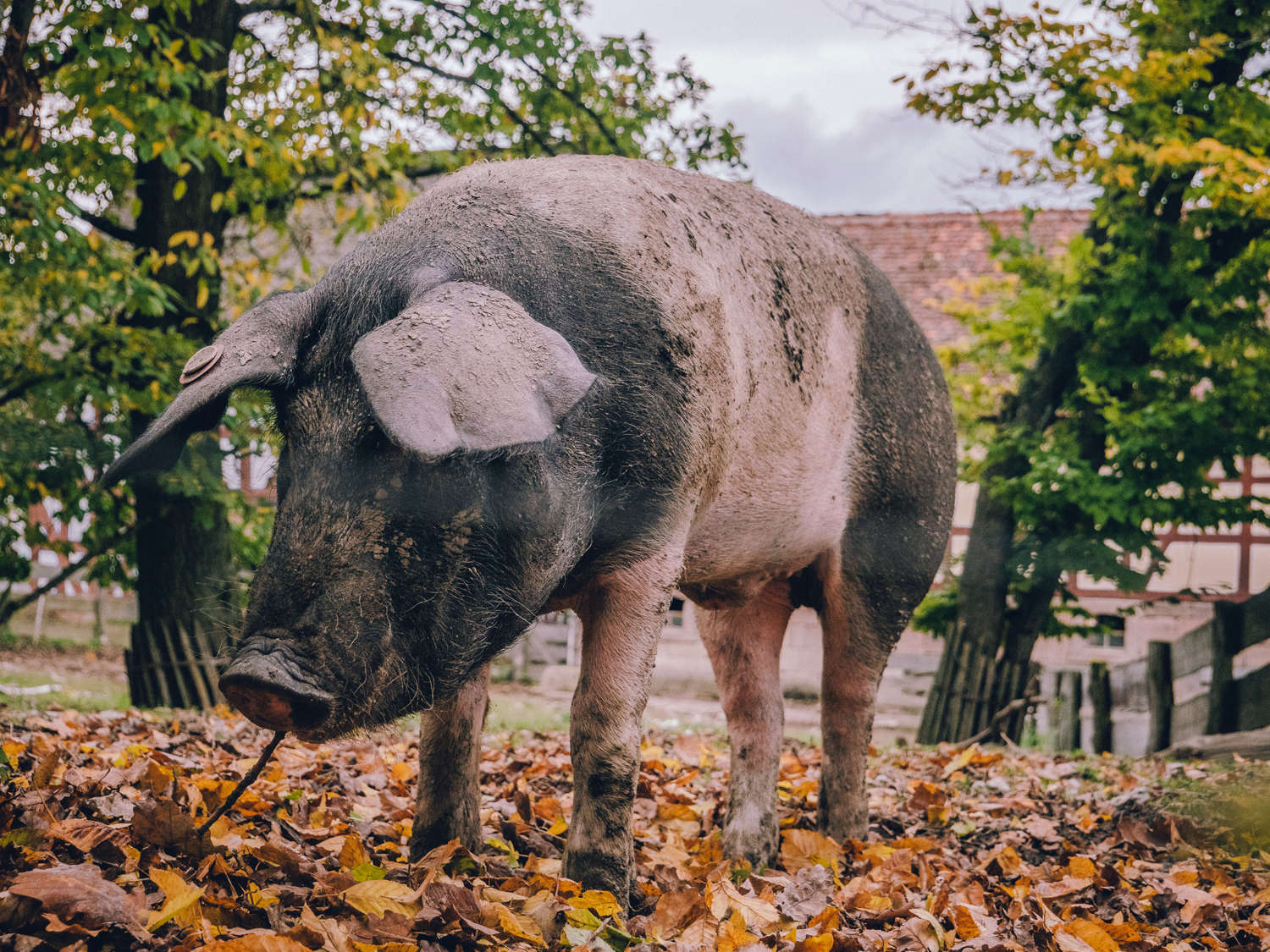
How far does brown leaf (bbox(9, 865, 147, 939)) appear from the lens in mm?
1935

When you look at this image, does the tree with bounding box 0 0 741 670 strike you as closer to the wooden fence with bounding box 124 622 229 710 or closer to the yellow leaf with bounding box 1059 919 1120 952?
the wooden fence with bounding box 124 622 229 710

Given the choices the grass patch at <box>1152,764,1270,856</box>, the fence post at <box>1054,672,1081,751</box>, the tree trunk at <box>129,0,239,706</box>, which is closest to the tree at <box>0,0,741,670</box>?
the tree trunk at <box>129,0,239,706</box>

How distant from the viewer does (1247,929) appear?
9.68 ft

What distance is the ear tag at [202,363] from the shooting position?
2.33 meters

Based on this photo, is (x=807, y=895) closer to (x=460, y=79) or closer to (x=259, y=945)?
(x=259, y=945)

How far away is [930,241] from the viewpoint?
17.1m

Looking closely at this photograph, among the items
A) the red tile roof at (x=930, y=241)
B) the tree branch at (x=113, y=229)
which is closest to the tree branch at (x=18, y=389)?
the tree branch at (x=113, y=229)

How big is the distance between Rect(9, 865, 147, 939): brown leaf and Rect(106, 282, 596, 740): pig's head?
414 millimetres

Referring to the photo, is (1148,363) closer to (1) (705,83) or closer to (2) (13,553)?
(1) (705,83)

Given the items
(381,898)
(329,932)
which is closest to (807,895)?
(381,898)

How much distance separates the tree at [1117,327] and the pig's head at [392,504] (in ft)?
20.5

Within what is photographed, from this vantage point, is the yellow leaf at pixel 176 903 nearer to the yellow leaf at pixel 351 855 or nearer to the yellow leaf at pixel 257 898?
the yellow leaf at pixel 257 898

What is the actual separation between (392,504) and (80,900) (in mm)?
949

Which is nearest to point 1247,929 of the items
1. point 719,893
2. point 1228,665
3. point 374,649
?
point 719,893
